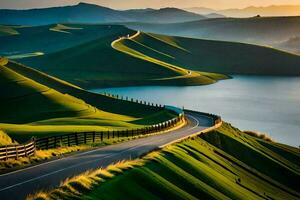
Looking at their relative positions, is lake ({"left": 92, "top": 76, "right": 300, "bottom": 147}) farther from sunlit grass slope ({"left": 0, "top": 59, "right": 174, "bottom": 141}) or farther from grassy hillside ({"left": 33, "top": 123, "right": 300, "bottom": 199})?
grassy hillside ({"left": 33, "top": 123, "right": 300, "bottom": 199})

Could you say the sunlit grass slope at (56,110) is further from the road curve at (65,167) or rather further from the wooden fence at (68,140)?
the road curve at (65,167)

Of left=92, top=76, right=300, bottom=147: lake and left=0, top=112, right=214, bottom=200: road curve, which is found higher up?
left=0, top=112, right=214, bottom=200: road curve

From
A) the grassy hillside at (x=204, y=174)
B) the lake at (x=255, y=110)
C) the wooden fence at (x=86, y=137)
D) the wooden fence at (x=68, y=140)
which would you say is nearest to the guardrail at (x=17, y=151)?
the wooden fence at (x=68, y=140)

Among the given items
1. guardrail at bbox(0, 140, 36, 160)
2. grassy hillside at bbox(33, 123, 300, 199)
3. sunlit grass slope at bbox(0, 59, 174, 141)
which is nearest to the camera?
grassy hillside at bbox(33, 123, 300, 199)

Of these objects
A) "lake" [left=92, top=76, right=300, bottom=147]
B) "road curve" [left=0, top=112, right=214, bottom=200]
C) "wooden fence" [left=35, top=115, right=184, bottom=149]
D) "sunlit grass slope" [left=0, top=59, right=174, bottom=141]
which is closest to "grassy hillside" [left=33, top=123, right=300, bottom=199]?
"road curve" [left=0, top=112, right=214, bottom=200]

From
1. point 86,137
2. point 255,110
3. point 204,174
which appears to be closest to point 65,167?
point 204,174

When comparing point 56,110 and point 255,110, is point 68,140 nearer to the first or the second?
point 56,110

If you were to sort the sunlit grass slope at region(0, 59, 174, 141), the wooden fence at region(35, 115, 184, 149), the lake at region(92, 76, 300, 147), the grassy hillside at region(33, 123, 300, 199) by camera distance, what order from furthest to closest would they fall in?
the lake at region(92, 76, 300, 147)
the sunlit grass slope at region(0, 59, 174, 141)
the wooden fence at region(35, 115, 184, 149)
the grassy hillside at region(33, 123, 300, 199)
